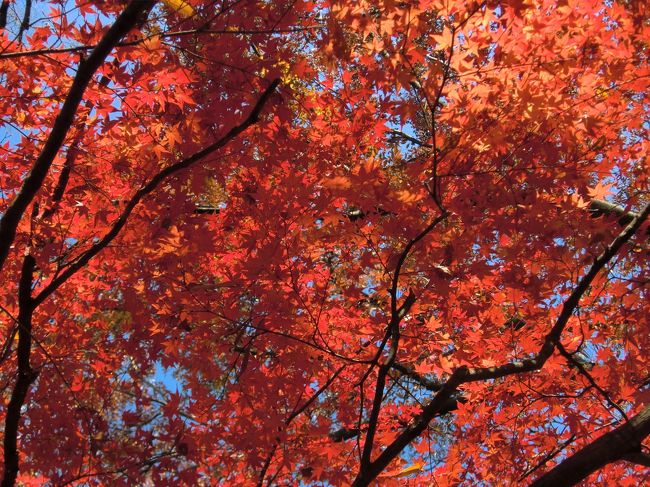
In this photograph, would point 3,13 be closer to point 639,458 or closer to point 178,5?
point 178,5

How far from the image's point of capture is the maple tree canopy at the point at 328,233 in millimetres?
3188

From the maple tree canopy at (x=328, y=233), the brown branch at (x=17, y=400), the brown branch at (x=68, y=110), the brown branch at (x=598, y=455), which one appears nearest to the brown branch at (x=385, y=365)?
the maple tree canopy at (x=328, y=233)

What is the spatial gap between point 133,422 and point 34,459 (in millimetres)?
813

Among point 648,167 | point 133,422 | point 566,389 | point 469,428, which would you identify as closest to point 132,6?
point 133,422

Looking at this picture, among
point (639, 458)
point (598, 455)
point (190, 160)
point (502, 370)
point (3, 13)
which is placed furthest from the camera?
point (3, 13)

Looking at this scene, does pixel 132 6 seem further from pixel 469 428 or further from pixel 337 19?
pixel 469 428

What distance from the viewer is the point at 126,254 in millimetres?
4090

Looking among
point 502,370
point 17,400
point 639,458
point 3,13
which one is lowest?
point 639,458

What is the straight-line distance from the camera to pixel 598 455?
231cm

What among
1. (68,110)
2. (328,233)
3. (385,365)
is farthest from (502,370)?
(68,110)

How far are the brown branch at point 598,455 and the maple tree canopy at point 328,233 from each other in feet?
2.10

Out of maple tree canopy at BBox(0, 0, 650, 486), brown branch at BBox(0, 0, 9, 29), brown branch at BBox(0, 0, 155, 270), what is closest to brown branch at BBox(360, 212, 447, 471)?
maple tree canopy at BBox(0, 0, 650, 486)

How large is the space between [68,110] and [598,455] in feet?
8.84

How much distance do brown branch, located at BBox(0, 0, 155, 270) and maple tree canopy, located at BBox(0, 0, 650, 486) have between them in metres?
0.56
